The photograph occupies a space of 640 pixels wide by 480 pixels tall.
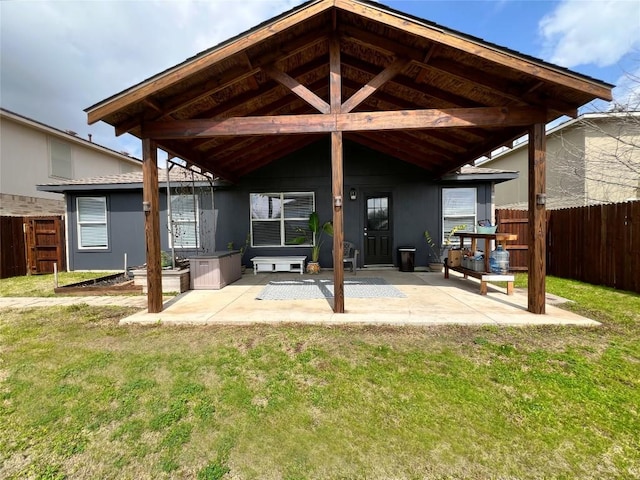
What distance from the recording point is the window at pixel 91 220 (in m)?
8.49

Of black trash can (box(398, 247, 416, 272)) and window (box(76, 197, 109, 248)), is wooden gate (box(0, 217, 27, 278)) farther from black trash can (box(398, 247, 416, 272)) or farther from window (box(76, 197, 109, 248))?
black trash can (box(398, 247, 416, 272))

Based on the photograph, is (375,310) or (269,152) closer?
(375,310)

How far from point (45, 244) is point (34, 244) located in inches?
9.5

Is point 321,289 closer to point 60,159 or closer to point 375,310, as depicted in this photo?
point 375,310

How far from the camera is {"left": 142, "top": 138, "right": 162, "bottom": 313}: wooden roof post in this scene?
4.09m

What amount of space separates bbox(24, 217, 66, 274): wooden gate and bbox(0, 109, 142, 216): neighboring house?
183cm

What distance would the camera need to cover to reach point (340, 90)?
3.93 metres

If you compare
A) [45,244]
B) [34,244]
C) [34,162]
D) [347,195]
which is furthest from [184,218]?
[34,162]

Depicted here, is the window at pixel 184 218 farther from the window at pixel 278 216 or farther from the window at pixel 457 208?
the window at pixel 457 208

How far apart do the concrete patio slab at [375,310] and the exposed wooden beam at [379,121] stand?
246 centimetres

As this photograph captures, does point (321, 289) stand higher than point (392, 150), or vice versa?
point (392, 150)

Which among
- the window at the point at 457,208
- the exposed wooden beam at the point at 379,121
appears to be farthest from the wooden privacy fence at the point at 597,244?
the exposed wooden beam at the point at 379,121

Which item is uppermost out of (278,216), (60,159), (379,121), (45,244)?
(60,159)

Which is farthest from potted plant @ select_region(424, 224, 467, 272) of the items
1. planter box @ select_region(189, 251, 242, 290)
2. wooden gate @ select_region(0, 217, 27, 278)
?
wooden gate @ select_region(0, 217, 27, 278)
